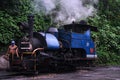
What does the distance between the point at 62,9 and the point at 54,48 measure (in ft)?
22.5

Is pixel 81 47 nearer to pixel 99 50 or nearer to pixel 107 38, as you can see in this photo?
pixel 99 50

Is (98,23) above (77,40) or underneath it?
above

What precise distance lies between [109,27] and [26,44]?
43.7 ft

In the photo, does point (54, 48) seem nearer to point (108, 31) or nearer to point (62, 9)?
point (62, 9)

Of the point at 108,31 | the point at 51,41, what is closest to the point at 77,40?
the point at 51,41

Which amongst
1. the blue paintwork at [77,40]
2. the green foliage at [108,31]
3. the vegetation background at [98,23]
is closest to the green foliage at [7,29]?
the vegetation background at [98,23]

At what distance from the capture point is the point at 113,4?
32.0 m

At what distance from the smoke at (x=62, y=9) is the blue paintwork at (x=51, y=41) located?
4.35m

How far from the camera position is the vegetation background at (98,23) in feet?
66.8

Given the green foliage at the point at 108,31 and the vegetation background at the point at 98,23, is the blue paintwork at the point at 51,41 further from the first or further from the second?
the green foliage at the point at 108,31

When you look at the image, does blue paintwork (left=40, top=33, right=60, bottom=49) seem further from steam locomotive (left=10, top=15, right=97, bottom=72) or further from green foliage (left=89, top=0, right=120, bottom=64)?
green foliage (left=89, top=0, right=120, bottom=64)

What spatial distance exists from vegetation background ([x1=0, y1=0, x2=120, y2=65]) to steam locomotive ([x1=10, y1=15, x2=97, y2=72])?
2923mm

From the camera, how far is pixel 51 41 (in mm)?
17453

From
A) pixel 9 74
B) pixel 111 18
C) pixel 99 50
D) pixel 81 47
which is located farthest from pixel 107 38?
pixel 9 74
